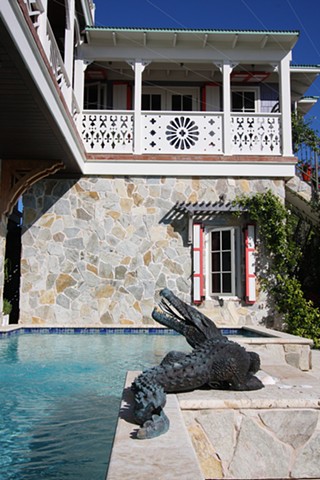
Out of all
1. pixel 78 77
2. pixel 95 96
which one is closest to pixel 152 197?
pixel 78 77

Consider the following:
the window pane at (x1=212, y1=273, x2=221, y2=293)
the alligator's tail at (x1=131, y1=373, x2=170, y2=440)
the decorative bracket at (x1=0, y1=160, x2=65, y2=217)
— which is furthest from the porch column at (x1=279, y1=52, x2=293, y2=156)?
the alligator's tail at (x1=131, y1=373, x2=170, y2=440)

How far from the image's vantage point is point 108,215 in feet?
31.4

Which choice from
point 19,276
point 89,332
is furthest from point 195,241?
point 19,276

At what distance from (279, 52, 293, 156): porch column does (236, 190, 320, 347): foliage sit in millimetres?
1122

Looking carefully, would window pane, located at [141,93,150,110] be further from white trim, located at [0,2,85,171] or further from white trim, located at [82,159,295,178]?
white trim, located at [0,2,85,171]

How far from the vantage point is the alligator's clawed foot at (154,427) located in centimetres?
176

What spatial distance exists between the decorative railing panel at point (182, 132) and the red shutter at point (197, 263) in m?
1.70

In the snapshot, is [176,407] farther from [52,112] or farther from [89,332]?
[89,332]

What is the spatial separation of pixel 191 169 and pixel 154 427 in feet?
26.8

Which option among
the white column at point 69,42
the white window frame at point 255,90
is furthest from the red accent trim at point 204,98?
the white column at point 69,42

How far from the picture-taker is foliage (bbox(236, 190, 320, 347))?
30.2 ft

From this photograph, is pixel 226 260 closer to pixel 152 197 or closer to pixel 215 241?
pixel 215 241

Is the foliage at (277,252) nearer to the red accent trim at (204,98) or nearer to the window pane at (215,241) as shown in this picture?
the window pane at (215,241)

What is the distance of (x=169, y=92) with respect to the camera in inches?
452
